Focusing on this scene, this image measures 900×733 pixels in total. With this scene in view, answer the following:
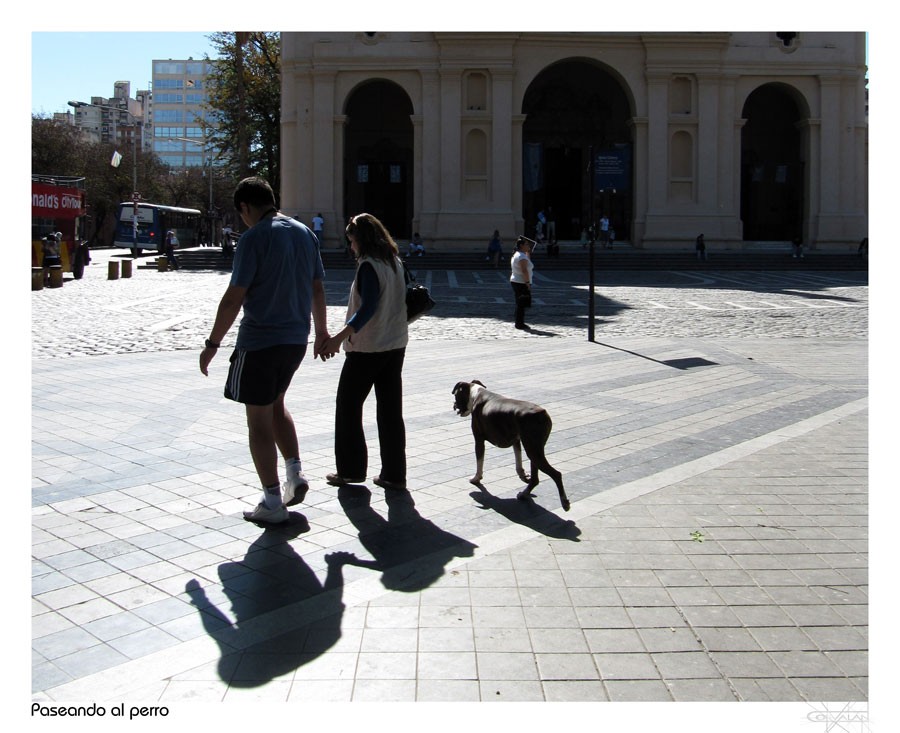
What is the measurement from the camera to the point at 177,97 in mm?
141875

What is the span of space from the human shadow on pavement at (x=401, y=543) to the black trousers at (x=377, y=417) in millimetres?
170

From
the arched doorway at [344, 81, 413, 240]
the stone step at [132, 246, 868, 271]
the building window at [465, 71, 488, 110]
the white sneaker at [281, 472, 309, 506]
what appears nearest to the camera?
the white sneaker at [281, 472, 309, 506]

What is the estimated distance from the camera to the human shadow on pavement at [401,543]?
174 inches

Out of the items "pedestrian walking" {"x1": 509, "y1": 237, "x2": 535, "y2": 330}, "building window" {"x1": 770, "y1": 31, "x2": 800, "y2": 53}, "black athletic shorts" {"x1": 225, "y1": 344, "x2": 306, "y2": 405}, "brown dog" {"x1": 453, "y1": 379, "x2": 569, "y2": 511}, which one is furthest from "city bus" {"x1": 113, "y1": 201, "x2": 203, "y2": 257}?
"black athletic shorts" {"x1": 225, "y1": 344, "x2": 306, "y2": 405}

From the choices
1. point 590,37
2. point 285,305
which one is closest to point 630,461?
point 285,305

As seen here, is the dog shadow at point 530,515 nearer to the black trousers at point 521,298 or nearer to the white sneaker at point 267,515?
the white sneaker at point 267,515

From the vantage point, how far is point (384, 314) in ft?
18.5

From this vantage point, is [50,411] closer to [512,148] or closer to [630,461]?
[630,461]

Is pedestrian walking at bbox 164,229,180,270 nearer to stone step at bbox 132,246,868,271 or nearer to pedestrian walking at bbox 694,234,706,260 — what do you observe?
stone step at bbox 132,246,868,271

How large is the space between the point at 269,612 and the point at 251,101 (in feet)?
175

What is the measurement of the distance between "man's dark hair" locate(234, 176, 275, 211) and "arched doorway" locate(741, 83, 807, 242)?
4260 centimetres

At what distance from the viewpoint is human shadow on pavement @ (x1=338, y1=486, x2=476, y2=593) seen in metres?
4.41

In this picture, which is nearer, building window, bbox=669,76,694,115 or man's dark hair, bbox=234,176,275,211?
man's dark hair, bbox=234,176,275,211

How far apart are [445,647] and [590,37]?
1571 inches
